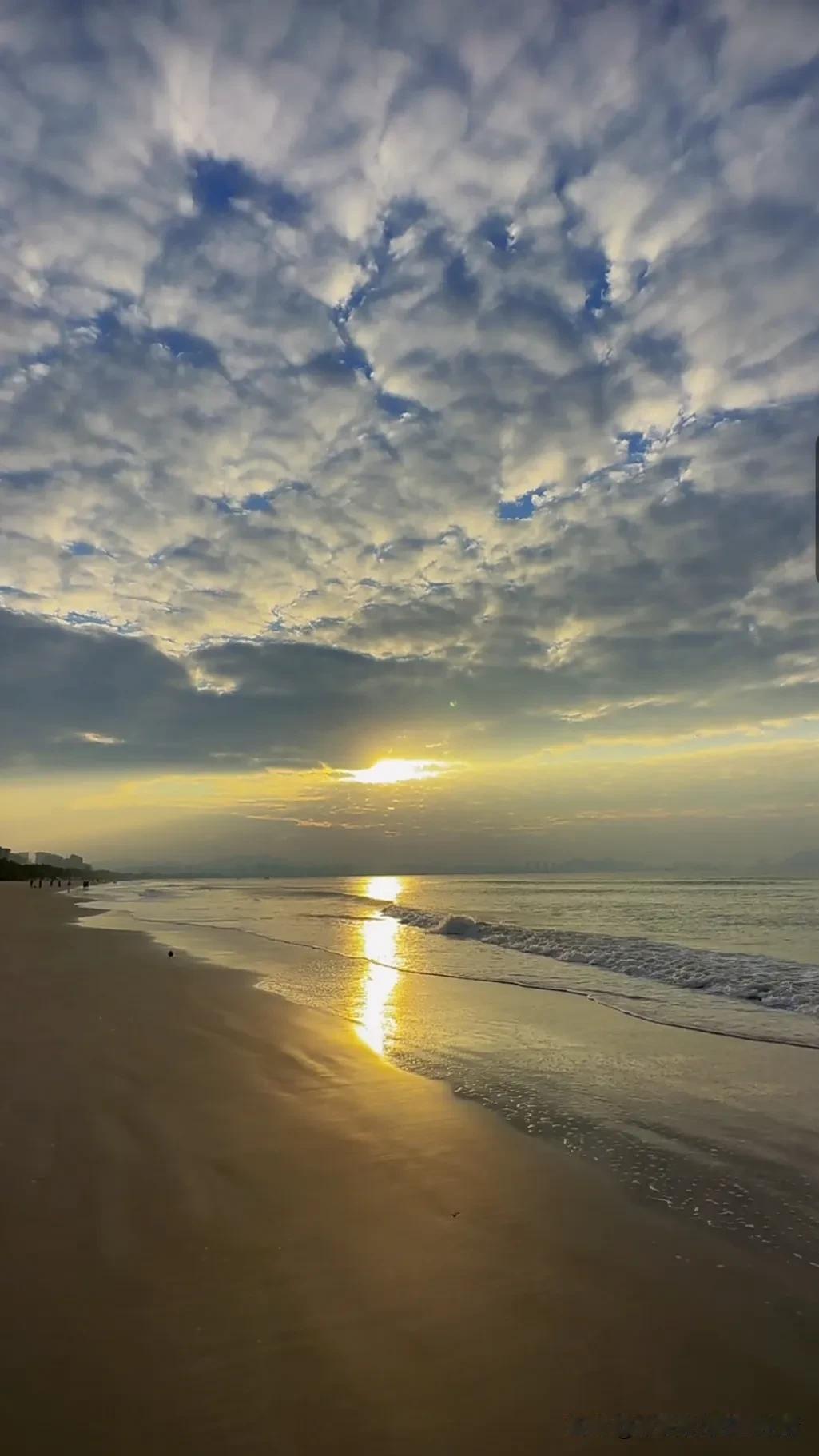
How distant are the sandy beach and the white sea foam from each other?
10.0 metres

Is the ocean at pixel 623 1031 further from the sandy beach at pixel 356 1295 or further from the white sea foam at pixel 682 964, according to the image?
the sandy beach at pixel 356 1295

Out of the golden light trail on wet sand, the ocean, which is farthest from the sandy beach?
the golden light trail on wet sand

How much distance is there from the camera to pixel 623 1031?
36.3ft

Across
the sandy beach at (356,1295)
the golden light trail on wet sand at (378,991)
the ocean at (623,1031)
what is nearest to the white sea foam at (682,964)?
the ocean at (623,1031)

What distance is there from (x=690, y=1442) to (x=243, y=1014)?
9.56 metres

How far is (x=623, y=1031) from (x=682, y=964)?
8.28 metres

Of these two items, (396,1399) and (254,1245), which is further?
(254,1245)

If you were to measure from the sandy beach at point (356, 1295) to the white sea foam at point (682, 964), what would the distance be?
10.0m

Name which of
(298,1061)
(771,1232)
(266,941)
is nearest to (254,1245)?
(771,1232)

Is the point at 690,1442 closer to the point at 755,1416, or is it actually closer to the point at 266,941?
the point at 755,1416

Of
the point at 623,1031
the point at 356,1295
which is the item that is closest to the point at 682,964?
the point at 623,1031

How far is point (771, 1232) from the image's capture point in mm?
4734

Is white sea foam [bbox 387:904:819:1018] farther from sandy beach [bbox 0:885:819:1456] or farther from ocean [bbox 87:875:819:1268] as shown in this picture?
sandy beach [bbox 0:885:819:1456]

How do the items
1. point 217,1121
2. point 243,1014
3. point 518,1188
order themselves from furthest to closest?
point 243,1014, point 217,1121, point 518,1188
